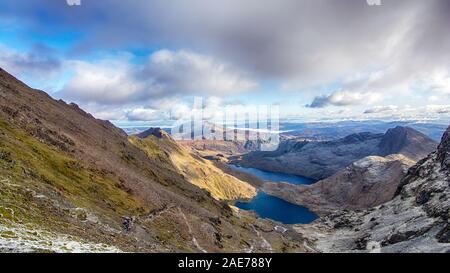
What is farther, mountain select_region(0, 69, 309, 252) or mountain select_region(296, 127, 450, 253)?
mountain select_region(296, 127, 450, 253)

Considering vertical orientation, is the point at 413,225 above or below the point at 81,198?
below

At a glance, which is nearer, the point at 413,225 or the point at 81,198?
the point at 81,198

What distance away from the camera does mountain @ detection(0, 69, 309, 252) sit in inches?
1758

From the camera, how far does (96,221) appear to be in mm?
64000

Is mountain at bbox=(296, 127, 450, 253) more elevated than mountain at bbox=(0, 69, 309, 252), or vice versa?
mountain at bbox=(0, 69, 309, 252)

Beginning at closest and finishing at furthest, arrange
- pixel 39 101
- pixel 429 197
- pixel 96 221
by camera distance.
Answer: pixel 96 221, pixel 39 101, pixel 429 197

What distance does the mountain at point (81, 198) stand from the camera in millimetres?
44656

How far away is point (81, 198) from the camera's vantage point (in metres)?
75.8

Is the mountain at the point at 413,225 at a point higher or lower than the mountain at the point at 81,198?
lower

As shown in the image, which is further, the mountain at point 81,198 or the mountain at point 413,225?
the mountain at point 413,225
